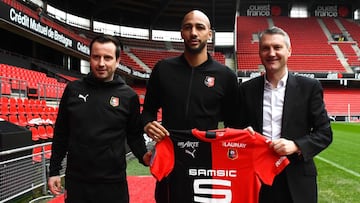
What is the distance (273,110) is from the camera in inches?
89.7

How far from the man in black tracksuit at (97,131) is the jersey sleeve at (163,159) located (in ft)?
0.54

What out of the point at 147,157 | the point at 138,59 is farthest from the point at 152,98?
the point at 138,59

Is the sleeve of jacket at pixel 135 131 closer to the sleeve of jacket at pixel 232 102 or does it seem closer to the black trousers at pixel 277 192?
the sleeve of jacket at pixel 232 102

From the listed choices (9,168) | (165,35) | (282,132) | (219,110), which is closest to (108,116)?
(219,110)

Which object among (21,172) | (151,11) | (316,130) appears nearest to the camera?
(316,130)

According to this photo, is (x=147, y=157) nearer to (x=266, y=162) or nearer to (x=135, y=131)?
(x=135, y=131)

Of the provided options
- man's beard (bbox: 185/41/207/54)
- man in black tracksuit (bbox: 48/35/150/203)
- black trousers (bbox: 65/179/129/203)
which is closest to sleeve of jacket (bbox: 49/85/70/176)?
man in black tracksuit (bbox: 48/35/150/203)

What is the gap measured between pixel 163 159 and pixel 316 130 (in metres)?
0.96

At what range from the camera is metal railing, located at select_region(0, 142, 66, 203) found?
4.21 metres

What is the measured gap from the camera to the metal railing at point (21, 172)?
13.8ft

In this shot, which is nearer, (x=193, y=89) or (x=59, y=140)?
(x=193, y=89)

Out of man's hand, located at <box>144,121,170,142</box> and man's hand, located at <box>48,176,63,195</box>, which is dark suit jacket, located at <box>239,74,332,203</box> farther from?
man's hand, located at <box>48,176,63,195</box>

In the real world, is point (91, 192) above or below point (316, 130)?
below

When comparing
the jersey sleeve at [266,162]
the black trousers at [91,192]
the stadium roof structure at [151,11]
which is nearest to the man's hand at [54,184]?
the black trousers at [91,192]
